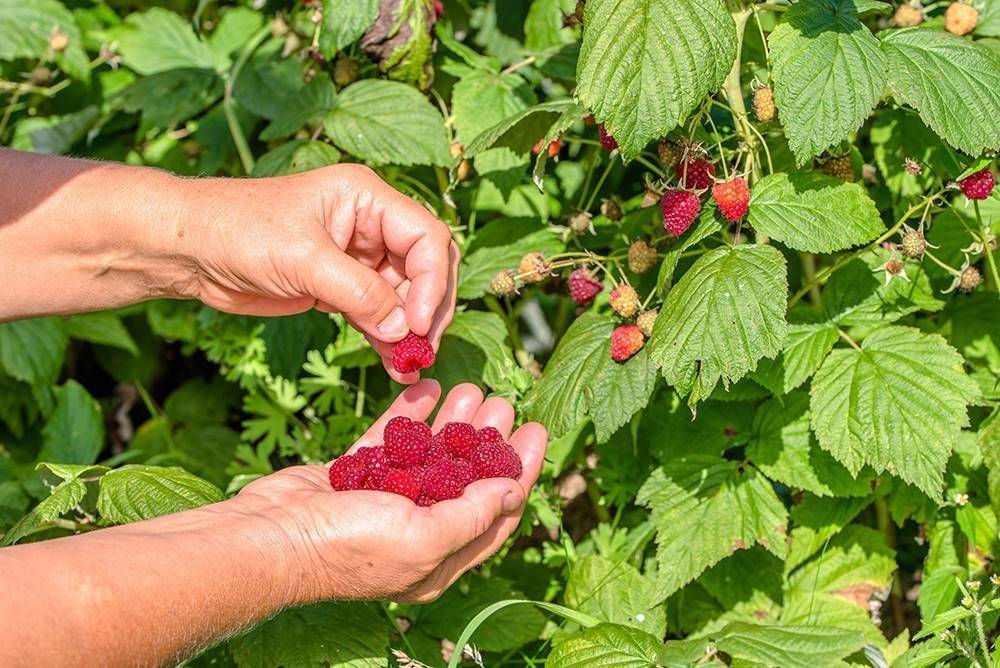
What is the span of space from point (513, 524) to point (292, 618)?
Answer: 409mm

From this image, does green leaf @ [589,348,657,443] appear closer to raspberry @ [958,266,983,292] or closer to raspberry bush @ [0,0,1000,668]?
raspberry bush @ [0,0,1000,668]

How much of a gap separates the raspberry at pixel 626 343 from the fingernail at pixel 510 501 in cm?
34

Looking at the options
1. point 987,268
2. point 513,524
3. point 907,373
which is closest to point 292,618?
point 513,524

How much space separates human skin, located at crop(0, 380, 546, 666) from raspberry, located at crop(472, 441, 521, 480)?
0.04m

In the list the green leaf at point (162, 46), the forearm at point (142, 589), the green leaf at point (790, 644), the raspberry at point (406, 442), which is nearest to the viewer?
the forearm at point (142, 589)

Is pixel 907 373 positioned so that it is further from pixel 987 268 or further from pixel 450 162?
pixel 450 162

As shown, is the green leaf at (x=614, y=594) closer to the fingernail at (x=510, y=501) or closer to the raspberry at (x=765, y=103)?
the fingernail at (x=510, y=501)

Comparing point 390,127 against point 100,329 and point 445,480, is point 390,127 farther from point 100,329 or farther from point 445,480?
point 100,329

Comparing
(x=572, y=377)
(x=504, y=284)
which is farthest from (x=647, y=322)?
(x=504, y=284)

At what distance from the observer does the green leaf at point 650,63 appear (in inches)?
70.6

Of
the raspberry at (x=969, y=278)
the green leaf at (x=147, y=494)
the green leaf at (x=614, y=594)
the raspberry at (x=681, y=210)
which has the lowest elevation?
the green leaf at (x=614, y=594)

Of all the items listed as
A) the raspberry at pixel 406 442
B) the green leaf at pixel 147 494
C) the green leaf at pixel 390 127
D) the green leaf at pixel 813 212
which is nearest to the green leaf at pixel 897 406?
the green leaf at pixel 813 212

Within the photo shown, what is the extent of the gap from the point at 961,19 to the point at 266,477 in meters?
1.48

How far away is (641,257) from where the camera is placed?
215cm
